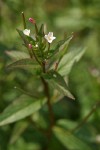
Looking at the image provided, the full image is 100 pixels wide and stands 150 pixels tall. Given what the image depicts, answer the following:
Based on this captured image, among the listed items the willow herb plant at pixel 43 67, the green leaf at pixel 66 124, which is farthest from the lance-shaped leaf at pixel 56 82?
the green leaf at pixel 66 124

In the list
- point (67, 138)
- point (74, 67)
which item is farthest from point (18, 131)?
point (74, 67)

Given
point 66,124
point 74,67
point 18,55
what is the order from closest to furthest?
point 18,55, point 66,124, point 74,67

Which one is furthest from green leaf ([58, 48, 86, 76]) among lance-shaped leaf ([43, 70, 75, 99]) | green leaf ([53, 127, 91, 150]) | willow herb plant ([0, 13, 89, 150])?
green leaf ([53, 127, 91, 150])

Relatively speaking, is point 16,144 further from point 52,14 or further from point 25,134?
point 52,14

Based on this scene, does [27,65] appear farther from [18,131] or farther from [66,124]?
[66,124]

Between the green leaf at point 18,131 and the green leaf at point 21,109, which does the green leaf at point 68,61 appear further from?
the green leaf at point 18,131

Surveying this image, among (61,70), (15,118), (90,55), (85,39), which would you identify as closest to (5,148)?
(15,118)

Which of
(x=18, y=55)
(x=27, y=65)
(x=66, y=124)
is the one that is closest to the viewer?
(x=27, y=65)
